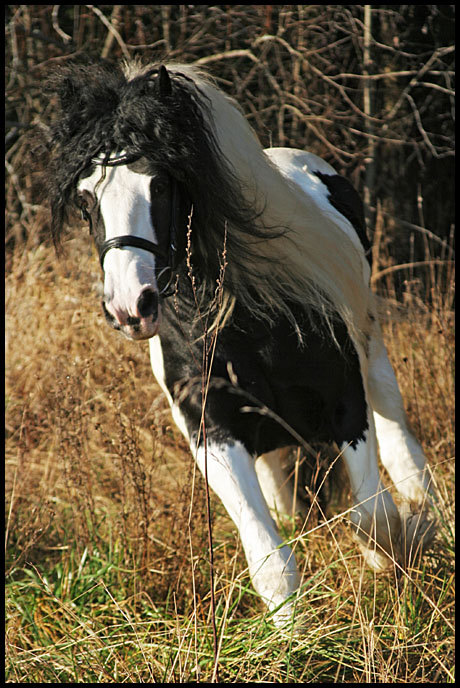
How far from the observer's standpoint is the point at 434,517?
2.81 m

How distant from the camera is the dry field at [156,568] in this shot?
83.6 inches

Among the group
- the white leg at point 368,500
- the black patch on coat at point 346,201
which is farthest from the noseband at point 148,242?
the black patch on coat at point 346,201

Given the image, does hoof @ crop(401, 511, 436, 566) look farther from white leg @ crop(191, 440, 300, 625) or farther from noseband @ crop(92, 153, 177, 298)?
noseband @ crop(92, 153, 177, 298)

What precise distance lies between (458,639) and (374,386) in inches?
46.6

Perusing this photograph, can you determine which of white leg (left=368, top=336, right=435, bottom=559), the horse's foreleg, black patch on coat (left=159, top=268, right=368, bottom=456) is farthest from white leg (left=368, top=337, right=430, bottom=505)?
black patch on coat (left=159, top=268, right=368, bottom=456)

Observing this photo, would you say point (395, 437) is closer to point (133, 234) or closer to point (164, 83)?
point (133, 234)

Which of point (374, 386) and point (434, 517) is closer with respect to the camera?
point (434, 517)

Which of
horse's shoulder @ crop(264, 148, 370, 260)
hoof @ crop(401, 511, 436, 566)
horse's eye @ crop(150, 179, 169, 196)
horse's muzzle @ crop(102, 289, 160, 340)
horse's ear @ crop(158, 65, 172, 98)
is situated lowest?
hoof @ crop(401, 511, 436, 566)

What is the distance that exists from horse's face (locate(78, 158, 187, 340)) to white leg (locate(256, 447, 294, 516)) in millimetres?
1289

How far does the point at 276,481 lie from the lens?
3.21m

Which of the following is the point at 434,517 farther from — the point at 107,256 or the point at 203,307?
the point at 107,256

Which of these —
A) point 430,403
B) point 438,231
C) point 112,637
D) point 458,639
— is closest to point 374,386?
point 430,403

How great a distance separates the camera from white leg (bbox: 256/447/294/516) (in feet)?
10.4

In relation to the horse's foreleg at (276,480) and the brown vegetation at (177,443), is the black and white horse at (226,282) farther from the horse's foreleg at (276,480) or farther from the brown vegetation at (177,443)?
the horse's foreleg at (276,480)
